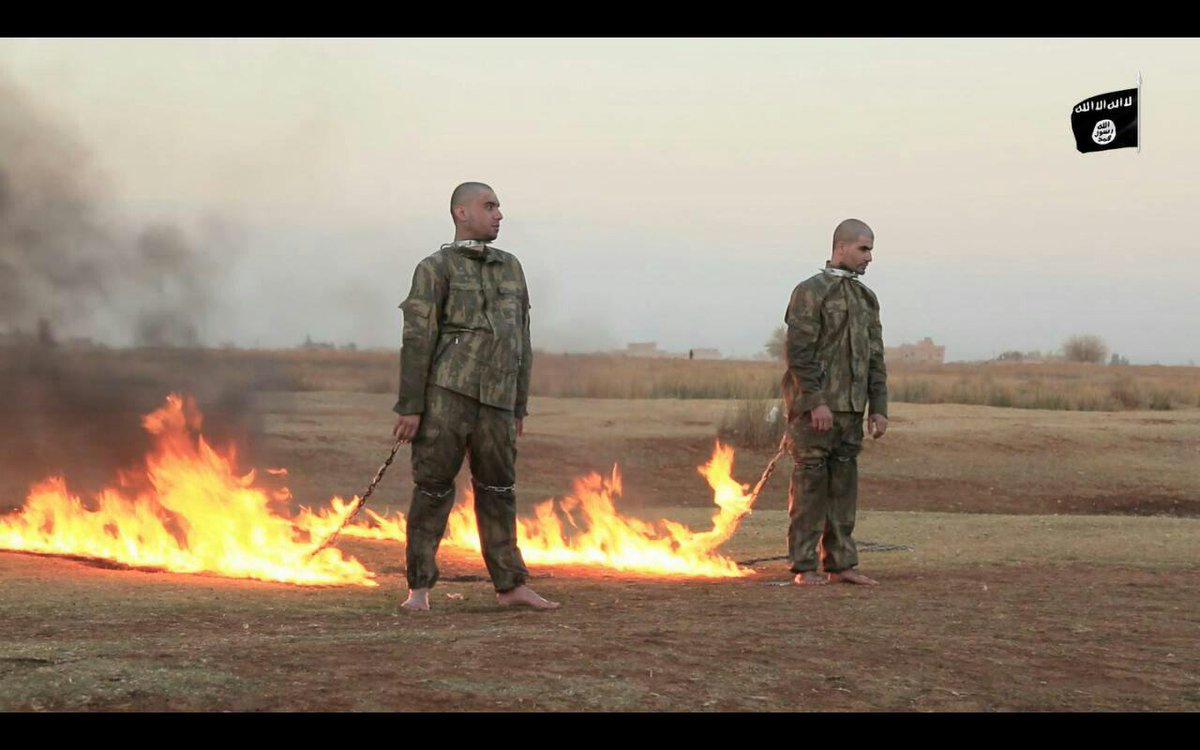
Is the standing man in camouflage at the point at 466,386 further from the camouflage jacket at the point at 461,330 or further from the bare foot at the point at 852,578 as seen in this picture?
the bare foot at the point at 852,578

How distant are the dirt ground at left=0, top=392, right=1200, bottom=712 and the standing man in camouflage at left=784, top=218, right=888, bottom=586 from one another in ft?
1.43

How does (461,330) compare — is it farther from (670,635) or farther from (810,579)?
(810,579)

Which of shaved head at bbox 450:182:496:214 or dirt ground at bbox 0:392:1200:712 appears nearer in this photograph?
dirt ground at bbox 0:392:1200:712

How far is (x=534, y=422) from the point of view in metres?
28.5

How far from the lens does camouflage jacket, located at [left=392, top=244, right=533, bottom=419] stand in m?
8.59

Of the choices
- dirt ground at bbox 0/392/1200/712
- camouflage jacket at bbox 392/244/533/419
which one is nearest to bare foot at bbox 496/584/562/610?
dirt ground at bbox 0/392/1200/712

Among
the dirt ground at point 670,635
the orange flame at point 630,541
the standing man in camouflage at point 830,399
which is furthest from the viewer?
the orange flame at point 630,541

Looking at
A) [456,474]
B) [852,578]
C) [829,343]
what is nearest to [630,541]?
[852,578]

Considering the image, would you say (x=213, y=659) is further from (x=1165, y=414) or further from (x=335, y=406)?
(x=1165, y=414)

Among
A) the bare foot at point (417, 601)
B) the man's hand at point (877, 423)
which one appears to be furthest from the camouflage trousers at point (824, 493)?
the bare foot at point (417, 601)

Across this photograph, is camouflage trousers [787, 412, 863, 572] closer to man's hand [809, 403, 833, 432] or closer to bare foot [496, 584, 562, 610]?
man's hand [809, 403, 833, 432]

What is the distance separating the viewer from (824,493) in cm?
1025

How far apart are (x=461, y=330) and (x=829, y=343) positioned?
2.90 metres

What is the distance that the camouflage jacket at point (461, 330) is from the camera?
8586mm
